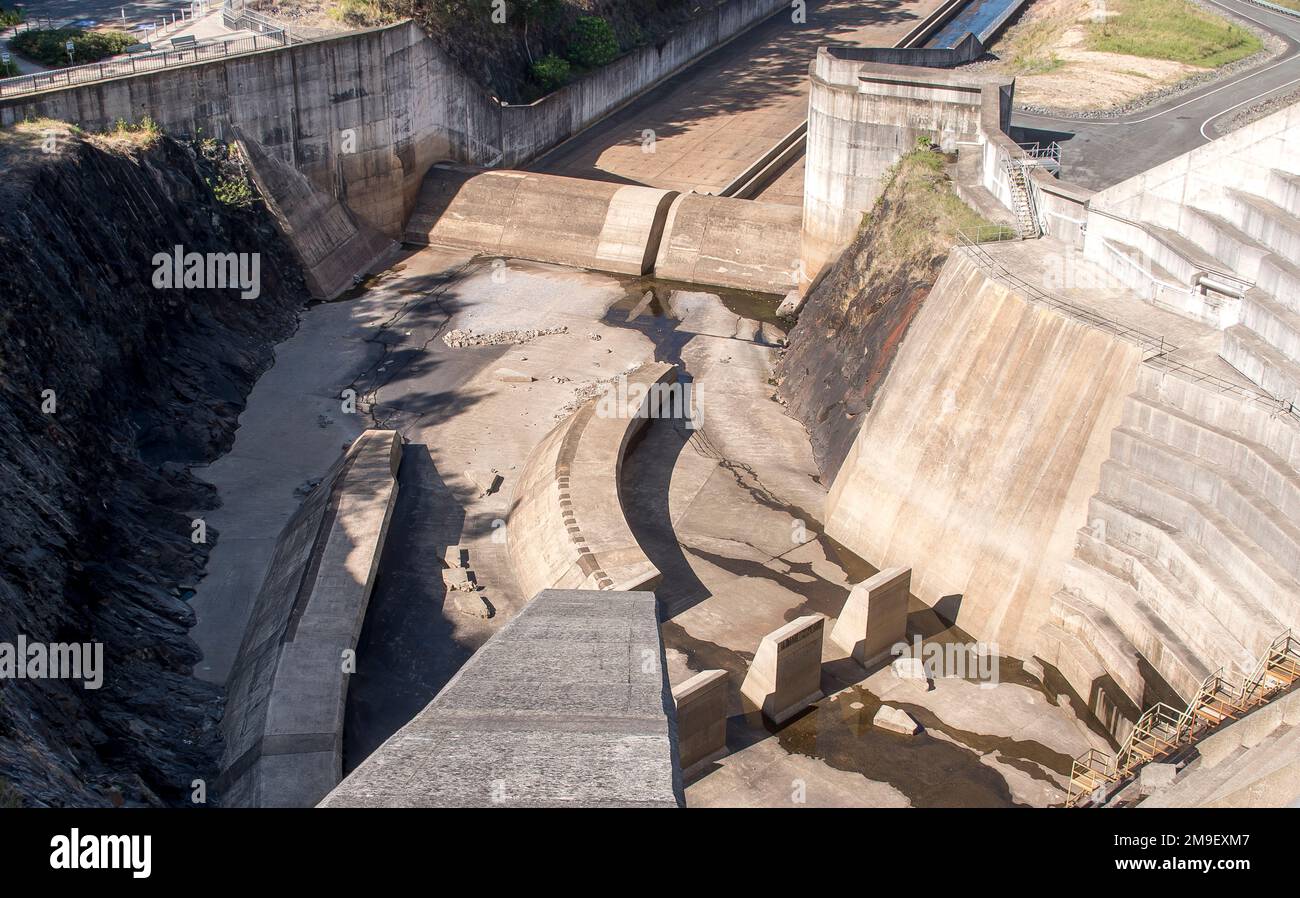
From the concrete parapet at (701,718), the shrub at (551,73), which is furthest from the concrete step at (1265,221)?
the shrub at (551,73)

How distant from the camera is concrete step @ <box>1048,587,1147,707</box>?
30578 millimetres

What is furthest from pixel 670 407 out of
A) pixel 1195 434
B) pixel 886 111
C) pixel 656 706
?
pixel 656 706

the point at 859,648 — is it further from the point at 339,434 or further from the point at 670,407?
the point at 339,434

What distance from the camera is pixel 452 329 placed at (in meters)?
51.1

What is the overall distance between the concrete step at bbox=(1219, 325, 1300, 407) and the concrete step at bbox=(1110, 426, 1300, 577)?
7.08 feet

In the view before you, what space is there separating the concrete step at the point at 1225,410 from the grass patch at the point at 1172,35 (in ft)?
127

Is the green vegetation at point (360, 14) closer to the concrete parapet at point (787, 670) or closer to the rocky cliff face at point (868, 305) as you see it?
the rocky cliff face at point (868, 305)

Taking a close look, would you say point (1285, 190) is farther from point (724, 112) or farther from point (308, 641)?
point (724, 112)

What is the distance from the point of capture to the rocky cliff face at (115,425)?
27.9 metres

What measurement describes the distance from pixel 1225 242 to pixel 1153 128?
74.3ft

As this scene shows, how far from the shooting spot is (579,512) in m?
36.5
